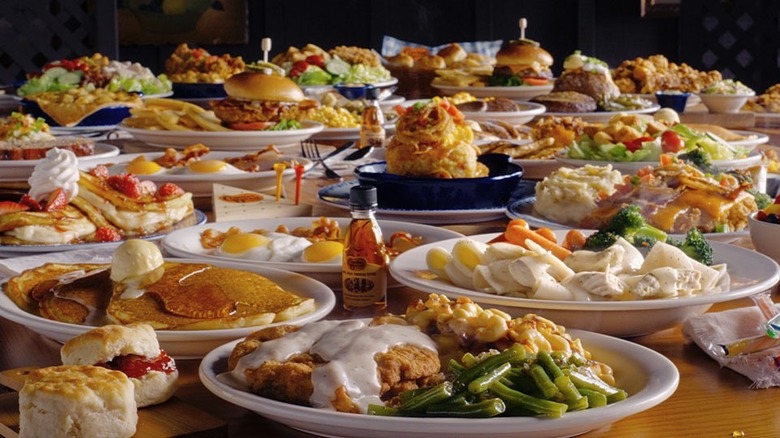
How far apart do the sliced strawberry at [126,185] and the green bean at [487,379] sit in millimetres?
1587

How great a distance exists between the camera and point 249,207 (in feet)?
9.06

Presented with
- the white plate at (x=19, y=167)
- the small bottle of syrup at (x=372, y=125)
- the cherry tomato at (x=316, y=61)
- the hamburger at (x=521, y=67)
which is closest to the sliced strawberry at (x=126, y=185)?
the white plate at (x=19, y=167)

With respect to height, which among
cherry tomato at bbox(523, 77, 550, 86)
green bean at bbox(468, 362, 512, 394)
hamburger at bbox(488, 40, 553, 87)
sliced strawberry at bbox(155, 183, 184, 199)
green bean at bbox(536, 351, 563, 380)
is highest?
hamburger at bbox(488, 40, 553, 87)

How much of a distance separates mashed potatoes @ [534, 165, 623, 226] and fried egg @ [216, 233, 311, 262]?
716 millimetres

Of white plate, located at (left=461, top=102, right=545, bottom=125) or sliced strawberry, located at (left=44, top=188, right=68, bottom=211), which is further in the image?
white plate, located at (left=461, top=102, right=545, bottom=125)

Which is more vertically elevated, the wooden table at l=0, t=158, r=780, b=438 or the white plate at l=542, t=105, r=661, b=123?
the white plate at l=542, t=105, r=661, b=123

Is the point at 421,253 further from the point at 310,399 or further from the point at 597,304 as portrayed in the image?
the point at 310,399

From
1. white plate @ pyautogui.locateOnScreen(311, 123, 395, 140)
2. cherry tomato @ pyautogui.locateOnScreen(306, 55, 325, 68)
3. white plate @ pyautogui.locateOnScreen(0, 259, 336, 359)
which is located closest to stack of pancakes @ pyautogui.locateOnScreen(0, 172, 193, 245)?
white plate @ pyautogui.locateOnScreen(0, 259, 336, 359)

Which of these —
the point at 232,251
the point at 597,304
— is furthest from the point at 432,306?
the point at 232,251

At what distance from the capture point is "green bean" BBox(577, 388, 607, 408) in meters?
1.38

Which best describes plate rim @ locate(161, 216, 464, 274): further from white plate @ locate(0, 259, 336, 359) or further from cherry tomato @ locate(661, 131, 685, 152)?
cherry tomato @ locate(661, 131, 685, 152)

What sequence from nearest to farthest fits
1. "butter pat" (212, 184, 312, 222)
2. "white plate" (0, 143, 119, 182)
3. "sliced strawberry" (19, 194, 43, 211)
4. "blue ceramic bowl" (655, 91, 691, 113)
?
"sliced strawberry" (19, 194, 43, 211) < "butter pat" (212, 184, 312, 222) < "white plate" (0, 143, 119, 182) < "blue ceramic bowl" (655, 91, 691, 113)

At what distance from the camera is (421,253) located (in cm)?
213

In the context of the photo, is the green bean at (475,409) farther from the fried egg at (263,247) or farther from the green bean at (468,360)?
the fried egg at (263,247)
